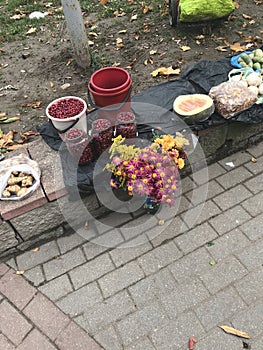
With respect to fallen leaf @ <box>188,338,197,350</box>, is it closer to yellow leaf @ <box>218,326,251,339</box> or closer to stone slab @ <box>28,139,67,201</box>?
yellow leaf @ <box>218,326,251,339</box>

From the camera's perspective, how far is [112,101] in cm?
302

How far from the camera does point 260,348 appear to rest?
2355mm

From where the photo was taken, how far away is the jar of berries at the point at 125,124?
297 cm

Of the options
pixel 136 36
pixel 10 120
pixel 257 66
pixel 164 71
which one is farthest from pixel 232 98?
pixel 136 36

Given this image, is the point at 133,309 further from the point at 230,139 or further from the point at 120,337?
the point at 230,139

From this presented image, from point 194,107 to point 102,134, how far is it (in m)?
0.97

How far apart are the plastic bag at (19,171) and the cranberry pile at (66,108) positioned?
1.59 ft

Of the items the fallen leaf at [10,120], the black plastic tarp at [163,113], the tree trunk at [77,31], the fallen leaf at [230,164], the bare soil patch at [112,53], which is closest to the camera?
the black plastic tarp at [163,113]

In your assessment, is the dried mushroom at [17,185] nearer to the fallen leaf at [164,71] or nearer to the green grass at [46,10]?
the fallen leaf at [164,71]

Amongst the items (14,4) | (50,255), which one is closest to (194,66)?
(50,255)

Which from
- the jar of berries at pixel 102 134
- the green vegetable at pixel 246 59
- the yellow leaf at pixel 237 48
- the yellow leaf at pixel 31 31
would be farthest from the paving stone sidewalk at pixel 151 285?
the yellow leaf at pixel 31 31

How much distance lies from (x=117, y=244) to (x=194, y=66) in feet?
7.14

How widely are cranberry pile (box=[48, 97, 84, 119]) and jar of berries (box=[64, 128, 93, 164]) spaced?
0.57 ft

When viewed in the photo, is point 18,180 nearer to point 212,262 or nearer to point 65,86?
point 212,262
